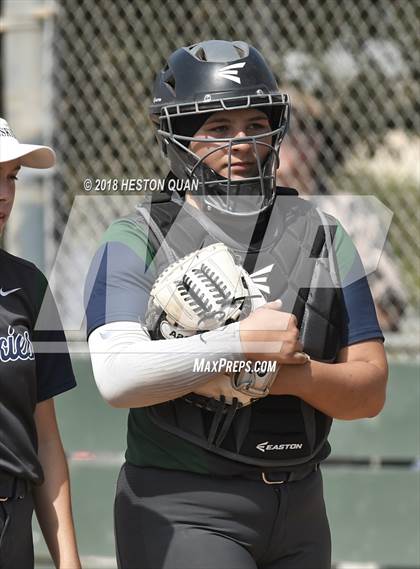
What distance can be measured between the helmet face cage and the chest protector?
0.22 feet

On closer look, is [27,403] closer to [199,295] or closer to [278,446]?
[199,295]

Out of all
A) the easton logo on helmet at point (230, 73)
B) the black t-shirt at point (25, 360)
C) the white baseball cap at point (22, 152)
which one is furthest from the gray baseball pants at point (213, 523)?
the easton logo on helmet at point (230, 73)

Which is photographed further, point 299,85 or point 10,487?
point 299,85

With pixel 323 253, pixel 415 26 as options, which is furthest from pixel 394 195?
pixel 323 253

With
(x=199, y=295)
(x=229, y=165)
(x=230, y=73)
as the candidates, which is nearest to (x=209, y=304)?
(x=199, y=295)

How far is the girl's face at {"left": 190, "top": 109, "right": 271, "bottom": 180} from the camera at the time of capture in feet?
8.90

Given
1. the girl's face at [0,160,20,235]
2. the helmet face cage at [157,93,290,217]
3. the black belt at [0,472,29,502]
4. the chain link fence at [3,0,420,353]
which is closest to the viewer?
the black belt at [0,472,29,502]

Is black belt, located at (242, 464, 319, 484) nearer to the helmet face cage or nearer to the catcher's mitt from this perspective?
the catcher's mitt

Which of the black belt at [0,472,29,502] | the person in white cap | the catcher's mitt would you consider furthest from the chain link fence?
the black belt at [0,472,29,502]

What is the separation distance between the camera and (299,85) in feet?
17.9

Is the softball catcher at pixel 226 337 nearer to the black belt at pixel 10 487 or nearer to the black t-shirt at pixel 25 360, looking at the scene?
the black t-shirt at pixel 25 360

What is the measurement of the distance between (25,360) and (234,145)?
757 mm

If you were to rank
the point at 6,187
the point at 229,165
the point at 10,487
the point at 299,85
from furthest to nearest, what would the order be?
the point at 299,85
the point at 229,165
the point at 6,187
the point at 10,487

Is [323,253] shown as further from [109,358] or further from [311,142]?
[311,142]
